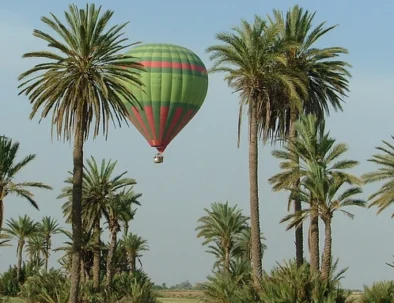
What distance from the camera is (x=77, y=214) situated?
1897 inches

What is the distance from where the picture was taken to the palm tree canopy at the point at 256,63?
55594mm

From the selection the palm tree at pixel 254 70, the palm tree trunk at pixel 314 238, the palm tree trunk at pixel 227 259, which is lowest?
the palm tree trunk at pixel 314 238

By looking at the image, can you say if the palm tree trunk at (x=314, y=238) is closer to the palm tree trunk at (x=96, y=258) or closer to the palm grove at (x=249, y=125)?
the palm grove at (x=249, y=125)

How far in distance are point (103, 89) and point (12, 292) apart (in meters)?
50.3

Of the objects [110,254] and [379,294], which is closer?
[379,294]

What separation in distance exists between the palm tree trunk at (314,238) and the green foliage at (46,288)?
19134 mm

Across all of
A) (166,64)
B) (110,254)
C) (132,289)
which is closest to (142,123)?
(166,64)

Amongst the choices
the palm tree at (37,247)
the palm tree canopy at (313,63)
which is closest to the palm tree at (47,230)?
the palm tree at (37,247)

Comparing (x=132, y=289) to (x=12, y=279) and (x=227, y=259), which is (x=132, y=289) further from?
(x=12, y=279)

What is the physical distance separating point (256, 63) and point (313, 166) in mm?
9183

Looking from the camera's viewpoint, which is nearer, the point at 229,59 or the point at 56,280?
the point at 229,59

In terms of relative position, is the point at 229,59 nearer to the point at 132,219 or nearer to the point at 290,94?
the point at 290,94

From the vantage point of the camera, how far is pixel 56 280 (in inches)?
2576

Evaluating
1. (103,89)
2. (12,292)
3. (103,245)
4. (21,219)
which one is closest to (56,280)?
(103,245)
